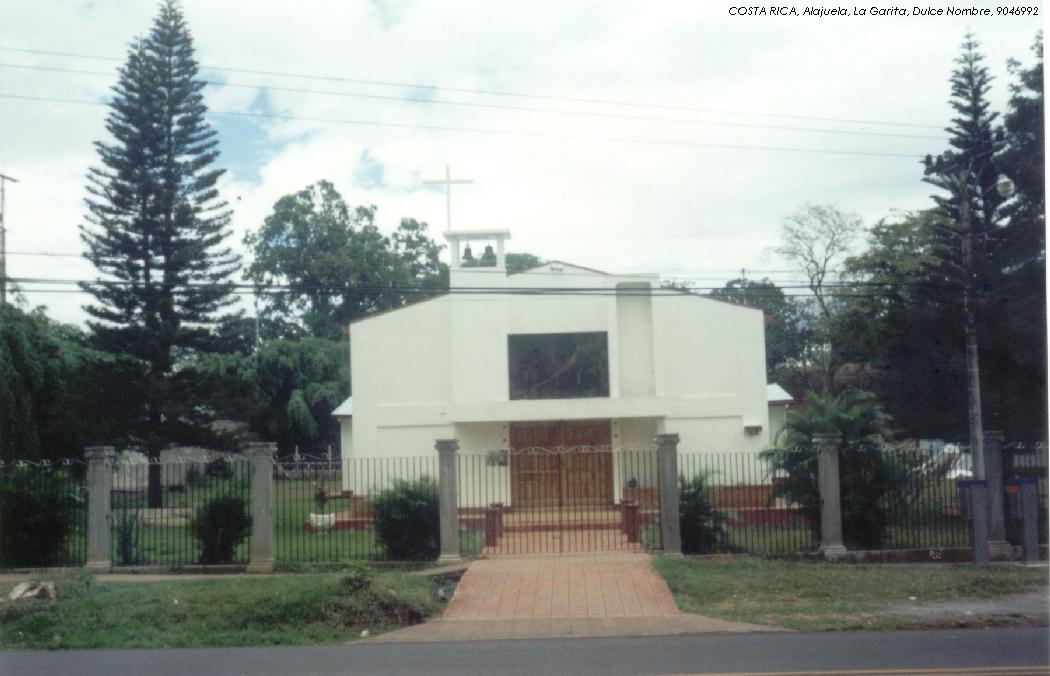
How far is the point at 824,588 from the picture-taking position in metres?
13.6

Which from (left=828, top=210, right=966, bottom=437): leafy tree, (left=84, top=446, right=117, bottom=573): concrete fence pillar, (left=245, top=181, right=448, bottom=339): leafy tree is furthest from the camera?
(left=245, top=181, right=448, bottom=339): leafy tree

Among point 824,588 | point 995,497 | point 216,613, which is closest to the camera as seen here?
point 216,613

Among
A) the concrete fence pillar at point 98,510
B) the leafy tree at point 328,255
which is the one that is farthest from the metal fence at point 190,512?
the leafy tree at point 328,255

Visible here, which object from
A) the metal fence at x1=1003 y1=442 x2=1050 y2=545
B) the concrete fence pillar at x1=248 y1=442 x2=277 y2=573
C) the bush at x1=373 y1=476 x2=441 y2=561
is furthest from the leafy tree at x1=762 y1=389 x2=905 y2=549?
the concrete fence pillar at x1=248 y1=442 x2=277 y2=573

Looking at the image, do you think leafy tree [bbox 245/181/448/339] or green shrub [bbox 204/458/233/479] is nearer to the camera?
green shrub [bbox 204/458/233/479]

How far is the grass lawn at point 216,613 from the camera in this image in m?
11.3

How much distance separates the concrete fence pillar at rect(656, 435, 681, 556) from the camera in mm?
16406

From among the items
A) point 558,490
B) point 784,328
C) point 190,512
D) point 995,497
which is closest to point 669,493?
point 995,497

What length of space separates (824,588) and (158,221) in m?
22.6

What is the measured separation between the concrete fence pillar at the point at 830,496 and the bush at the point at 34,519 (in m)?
12.0

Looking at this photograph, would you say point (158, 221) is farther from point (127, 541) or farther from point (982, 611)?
point (982, 611)

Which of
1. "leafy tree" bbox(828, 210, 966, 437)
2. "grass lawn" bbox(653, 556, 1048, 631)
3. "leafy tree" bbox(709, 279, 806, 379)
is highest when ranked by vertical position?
"leafy tree" bbox(709, 279, 806, 379)

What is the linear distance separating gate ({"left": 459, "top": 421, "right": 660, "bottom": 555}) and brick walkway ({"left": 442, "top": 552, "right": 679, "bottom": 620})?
2.31m

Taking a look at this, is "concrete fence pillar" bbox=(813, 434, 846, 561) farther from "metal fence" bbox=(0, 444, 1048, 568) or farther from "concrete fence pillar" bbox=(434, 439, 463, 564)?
"concrete fence pillar" bbox=(434, 439, 463, 564)
